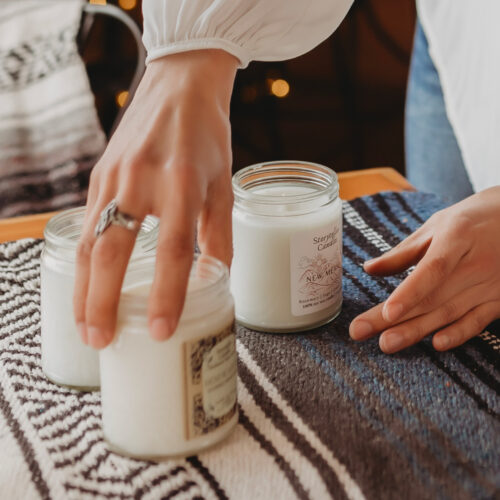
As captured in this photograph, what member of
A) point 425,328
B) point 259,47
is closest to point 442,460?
point 425,328

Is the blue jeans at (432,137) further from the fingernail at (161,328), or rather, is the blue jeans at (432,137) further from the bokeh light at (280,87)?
the bokeh light at (280,87)

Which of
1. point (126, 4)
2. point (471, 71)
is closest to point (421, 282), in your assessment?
point (471, 71)

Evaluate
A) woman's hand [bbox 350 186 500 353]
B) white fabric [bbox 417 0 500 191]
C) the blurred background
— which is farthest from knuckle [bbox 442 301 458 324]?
the blurred background

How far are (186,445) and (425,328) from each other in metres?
0.25

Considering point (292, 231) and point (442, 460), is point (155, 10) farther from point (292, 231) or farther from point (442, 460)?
point (442, 460)

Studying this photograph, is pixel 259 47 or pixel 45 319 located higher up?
pixel 259 47

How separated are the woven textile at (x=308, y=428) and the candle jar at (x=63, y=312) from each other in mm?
17

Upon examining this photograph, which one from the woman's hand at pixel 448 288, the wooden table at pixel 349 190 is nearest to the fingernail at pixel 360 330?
the woman's hand at pixel 448 288

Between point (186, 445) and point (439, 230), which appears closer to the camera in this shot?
point (186, 445)

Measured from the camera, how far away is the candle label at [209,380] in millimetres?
483

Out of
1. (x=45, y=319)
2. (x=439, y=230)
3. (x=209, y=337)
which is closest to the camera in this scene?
(x=209, y=337)

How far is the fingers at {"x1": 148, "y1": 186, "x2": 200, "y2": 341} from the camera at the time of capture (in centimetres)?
46

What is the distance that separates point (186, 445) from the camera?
0.51 m

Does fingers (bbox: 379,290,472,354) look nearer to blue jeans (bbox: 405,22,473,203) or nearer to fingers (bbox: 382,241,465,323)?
fingers (bbox: 382,241,465,323)
